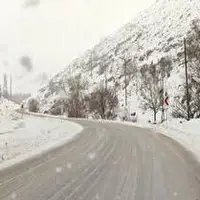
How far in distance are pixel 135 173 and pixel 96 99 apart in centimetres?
5405

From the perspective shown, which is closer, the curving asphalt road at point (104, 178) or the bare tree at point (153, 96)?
the curving asphalt road at point (104, 178)

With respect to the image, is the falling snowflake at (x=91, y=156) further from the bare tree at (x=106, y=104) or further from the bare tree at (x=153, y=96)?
the bare tree at (x=106, y=104)

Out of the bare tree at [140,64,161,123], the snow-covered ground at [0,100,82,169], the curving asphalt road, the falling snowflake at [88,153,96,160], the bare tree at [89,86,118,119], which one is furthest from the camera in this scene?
the bare tree at [89,86,118,119]

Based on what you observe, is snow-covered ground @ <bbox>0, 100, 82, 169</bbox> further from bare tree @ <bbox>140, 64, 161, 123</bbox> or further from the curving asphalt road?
bare tree @ <bbox>140, 64, 161, 123</bbox>

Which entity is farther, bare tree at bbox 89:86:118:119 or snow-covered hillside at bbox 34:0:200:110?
snow-covered hillside at bbox 34:0:200:110

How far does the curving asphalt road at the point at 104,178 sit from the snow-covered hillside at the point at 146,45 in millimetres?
54431

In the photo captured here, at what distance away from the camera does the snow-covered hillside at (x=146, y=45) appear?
96.1m

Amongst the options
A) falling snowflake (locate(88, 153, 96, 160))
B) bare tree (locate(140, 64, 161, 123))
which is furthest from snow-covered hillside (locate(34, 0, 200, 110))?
falling snowflake (locate(88, 153, 96, 160))

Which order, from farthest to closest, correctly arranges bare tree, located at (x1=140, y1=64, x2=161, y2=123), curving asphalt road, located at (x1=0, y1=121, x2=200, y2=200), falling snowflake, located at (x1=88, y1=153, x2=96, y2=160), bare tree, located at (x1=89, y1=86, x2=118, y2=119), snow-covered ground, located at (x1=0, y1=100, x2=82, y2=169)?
1. bare tree, located at (x1=89, y1=86, x2=118, y2=119)
2. bare tree, located at (x1=140, y1=64, x2=161, y2=123)
3. snow-covered ground, located at (x1=0, y1=100, x2=82, y2=169)
4. falling snowflake, located at (x1=88, y1=153, x2=96, y2=160)
5. curving asphalt road, located at (x1=0, y1=121, x2=200, y2=200)

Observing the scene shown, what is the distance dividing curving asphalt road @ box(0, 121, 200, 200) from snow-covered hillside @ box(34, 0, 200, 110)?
54.4m

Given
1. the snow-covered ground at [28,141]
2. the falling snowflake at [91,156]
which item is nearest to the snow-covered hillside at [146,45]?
the snow-covered ground at [28,141]

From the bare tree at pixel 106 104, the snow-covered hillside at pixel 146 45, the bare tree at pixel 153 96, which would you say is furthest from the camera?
the snow-covered hillside at pixel 146 45

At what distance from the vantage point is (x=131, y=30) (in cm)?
16788

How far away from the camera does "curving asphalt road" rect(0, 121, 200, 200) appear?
7.01 m
